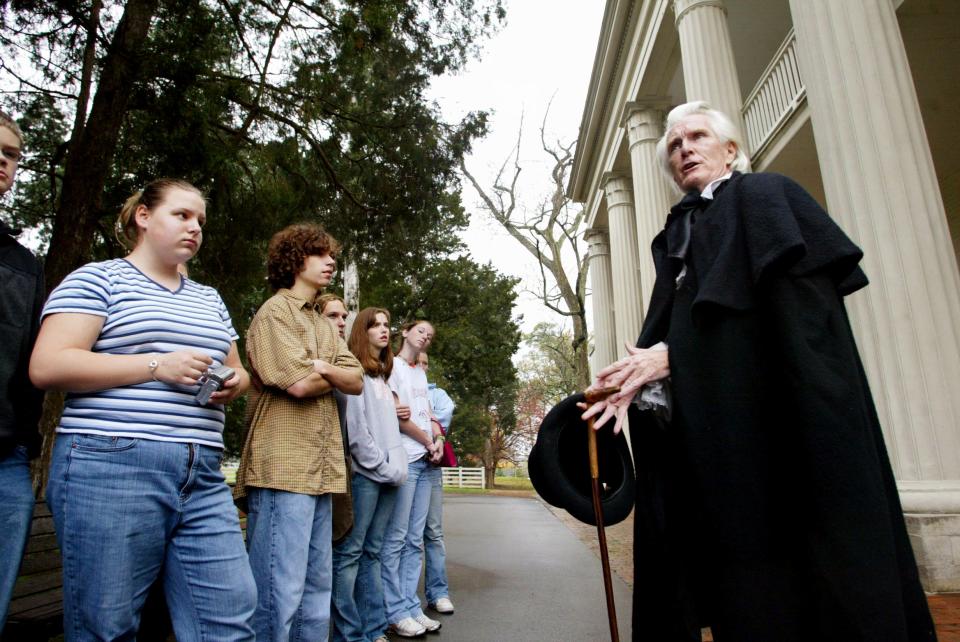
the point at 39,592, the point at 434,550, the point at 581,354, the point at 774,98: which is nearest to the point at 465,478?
the point at 581,354

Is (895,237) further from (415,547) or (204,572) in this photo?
(204,572)

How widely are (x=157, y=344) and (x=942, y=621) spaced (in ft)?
14.8

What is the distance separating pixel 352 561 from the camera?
334cm

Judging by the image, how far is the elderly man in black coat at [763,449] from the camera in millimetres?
1342

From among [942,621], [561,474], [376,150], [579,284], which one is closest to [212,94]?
[376,150]

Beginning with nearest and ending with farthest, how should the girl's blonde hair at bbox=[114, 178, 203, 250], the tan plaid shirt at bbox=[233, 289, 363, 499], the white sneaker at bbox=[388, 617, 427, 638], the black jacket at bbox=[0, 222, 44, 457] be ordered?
the black jacket at bbox=[0, 222, 44, 457] → the girl's blonde hair at bbox=[114, 178, 203, 250] → the tan plaid shirt at bbox=[233, 289, 363, 499] → the white sneaker at bbox=[388, 617, 427, 638]

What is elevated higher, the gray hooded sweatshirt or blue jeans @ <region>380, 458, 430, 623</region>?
the gray hooded sweatshirt

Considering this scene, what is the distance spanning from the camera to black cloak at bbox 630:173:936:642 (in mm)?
1336

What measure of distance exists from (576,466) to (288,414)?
127 centimetres

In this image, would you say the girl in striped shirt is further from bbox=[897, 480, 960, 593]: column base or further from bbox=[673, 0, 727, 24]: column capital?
bbox=[673, 0, 727, 24]: column capital

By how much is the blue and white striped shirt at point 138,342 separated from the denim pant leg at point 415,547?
104 inches

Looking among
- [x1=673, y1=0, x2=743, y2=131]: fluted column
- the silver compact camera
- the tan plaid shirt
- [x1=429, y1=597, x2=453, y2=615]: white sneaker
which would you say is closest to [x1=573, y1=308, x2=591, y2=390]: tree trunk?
[x1=673, y1=0, x2=743, y2=131]: fluted column

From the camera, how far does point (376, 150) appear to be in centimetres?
891

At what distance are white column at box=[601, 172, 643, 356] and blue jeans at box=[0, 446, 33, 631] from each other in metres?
12.9
